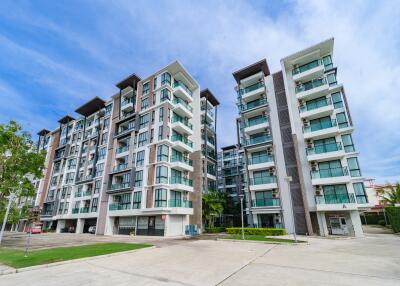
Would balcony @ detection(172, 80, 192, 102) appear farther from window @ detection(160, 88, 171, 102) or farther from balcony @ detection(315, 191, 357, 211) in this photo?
balcony @ detection(315, 191, 357, 211)

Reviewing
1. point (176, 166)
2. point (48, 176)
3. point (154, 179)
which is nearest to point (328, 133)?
point (176, 166)

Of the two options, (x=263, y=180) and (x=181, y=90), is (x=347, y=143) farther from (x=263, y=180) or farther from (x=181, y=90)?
(x=181, y=90)

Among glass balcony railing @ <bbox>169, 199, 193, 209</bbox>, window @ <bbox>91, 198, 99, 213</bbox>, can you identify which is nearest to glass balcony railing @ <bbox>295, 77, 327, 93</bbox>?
glass balcony railing @ <bbox>169, 199, 193, 209</bbox>

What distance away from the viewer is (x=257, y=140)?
36125 mm

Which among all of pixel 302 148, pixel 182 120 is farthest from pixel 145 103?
pixel 302 148

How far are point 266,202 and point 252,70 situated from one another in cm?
2296

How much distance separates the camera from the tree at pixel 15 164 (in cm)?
1989

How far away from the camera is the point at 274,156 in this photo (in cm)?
3309

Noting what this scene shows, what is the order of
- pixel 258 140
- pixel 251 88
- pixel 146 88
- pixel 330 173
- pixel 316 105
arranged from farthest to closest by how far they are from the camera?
pixel 146 88, pixel 251 88, pixel 258 140, pixel 316 105, pixel 330 173

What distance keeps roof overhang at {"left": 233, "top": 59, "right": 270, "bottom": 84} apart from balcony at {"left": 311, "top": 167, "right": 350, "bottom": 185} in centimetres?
1949

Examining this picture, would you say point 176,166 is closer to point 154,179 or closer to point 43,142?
point 154,179

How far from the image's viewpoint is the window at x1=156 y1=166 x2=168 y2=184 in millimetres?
31625

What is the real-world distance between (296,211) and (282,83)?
66.1 ft

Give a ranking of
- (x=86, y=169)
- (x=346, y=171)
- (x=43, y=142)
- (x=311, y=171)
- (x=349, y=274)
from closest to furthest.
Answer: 1. (x=349, y=274)
2. (x=346, y=171)
3. (x=311, y=171)
4. (x=86, y=169)
5. (x=43, y=142)
